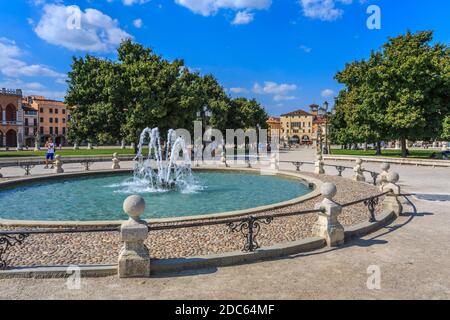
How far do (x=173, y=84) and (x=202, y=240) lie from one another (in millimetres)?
30900

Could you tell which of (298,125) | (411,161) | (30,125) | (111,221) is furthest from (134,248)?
(298,125)

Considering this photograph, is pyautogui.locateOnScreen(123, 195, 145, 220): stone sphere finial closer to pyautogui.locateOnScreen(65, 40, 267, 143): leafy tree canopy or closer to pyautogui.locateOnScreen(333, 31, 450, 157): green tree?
pyautogui.locateOnScreen(65, 40, 267, 143): leafy tree canopy

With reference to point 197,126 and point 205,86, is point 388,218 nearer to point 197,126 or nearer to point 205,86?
point 197,126

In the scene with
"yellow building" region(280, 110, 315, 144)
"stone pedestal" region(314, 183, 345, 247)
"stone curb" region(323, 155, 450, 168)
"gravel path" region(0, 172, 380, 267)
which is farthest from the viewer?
"yellow building" region(280, 110, 315, 144)

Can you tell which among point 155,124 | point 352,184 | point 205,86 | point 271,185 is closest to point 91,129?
point 155,124

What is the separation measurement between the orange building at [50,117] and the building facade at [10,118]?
16535 millimetres

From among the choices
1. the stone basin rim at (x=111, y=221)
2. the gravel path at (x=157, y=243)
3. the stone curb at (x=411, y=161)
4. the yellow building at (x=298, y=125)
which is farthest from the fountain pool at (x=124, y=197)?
the yellow building at (x=298, y=125)

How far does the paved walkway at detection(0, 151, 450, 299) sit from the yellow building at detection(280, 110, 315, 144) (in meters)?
148

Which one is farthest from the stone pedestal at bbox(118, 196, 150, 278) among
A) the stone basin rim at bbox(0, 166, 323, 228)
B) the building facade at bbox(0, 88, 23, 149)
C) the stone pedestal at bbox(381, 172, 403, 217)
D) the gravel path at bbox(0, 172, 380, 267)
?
the building facade at bbox(0, 88, 23, 149)

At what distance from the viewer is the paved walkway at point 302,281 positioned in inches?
200

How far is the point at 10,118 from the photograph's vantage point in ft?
257

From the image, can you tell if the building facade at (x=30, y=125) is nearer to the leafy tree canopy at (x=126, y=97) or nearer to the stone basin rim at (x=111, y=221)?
the leafy tree canopy at (x=126, y=97)

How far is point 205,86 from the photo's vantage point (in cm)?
5284

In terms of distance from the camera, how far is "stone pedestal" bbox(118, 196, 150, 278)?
225 inches
